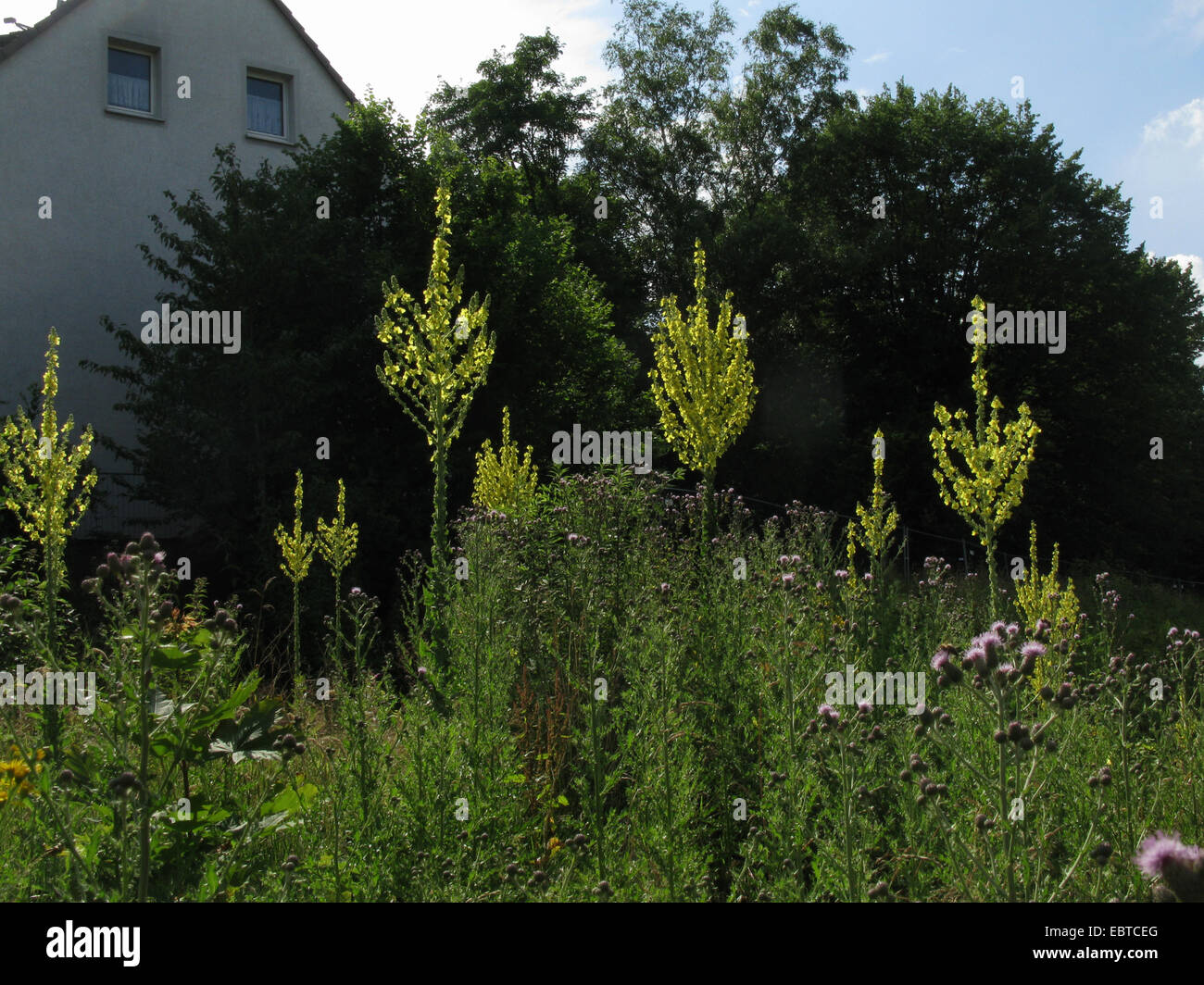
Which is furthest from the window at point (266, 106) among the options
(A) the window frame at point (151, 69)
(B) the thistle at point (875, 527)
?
(B) the thistle at point (875, 527)

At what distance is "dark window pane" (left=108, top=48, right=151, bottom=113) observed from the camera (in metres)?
18.2

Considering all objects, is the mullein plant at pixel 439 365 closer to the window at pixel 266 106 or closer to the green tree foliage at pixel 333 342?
the green tree foliage at pixel 333 342

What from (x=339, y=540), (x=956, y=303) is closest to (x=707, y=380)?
(x=339, y=540)

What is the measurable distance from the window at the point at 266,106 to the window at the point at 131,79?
6.43ft

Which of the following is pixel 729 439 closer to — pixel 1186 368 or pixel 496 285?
pixel 496 285

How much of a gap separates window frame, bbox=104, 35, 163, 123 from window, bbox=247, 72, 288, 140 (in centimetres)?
182

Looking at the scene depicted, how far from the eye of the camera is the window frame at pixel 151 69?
17906mm

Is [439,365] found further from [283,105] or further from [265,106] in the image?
[283,105]

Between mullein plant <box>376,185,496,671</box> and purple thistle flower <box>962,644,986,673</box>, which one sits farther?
mullein plant <box>376,185,496,671</box>

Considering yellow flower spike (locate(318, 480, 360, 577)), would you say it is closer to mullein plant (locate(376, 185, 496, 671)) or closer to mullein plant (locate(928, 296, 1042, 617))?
mullein plant (locate(376, 185, 496, 671))

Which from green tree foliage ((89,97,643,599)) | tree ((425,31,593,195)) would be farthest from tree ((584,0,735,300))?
green tree foliage ((89,97,643,599))

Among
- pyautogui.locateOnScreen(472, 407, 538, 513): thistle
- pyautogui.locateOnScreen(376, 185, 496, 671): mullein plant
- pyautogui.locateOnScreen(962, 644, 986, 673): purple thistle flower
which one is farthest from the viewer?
pyautogui.locateOnScreen(472, 407, 538, 513): thistle
